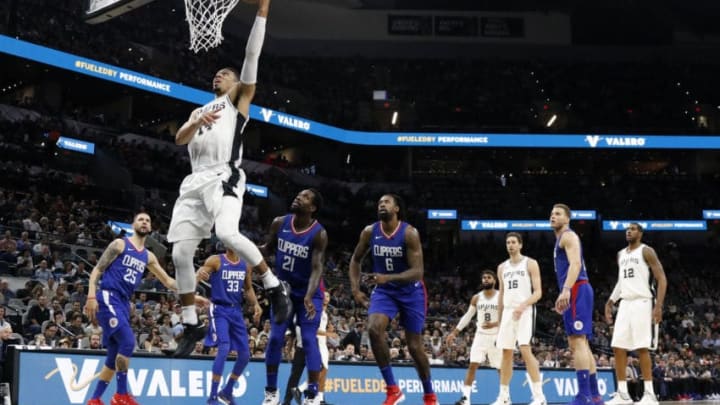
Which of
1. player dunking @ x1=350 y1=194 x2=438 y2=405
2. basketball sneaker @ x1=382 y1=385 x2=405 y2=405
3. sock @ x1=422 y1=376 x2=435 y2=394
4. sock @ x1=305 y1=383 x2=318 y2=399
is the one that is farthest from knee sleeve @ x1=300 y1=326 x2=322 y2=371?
sock @ x1=422 y1=376 x2=435 y2=394

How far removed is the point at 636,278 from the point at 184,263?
606 centimetres

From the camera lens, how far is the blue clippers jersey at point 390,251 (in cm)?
834

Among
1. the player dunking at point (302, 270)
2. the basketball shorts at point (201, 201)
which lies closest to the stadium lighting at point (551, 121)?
the player dunking at point (302, 270)

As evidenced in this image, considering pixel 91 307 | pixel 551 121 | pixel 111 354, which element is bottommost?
pixel 111 354

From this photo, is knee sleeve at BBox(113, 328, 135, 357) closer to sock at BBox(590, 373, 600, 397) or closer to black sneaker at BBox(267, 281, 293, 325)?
black sneaker at BBox(267, 281, 293, 325)

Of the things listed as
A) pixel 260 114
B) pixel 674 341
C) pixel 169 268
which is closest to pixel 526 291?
pixel 169 268

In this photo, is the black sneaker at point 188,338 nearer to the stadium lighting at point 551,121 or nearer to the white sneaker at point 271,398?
the white sneaker at point 271,398

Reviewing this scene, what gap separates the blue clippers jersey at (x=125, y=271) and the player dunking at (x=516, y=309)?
4.62 m

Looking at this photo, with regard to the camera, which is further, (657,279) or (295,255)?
(657,279)

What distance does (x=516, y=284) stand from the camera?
36.4 ft

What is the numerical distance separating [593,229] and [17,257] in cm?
2780

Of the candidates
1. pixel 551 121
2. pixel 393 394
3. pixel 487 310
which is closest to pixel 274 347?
pixel 393 394

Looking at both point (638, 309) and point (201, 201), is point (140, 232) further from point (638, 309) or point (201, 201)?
point (638, 309)

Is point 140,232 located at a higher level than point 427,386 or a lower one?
higher
